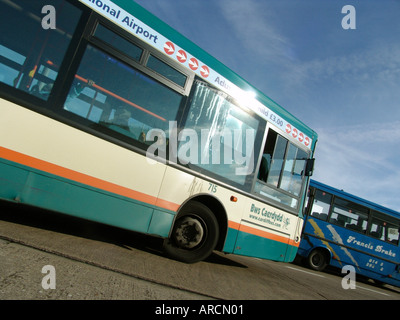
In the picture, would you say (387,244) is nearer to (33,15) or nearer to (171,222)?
(171,222)

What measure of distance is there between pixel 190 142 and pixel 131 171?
988 mm

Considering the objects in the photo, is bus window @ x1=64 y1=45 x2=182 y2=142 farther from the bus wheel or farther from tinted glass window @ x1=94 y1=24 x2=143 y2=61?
the bus wheel

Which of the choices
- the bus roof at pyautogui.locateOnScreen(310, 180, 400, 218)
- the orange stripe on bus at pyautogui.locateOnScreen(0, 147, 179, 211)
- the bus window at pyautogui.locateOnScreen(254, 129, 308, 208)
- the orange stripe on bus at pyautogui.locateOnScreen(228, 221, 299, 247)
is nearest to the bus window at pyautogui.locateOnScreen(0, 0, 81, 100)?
the orange stripe on bus at pyautogui.locateOnScreen(0, 147, 179, 211)

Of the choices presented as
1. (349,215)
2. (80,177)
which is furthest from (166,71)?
(349,215)

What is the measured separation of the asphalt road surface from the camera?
205 cm

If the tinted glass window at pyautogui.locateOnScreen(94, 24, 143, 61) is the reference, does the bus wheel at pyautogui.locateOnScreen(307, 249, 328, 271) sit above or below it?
below

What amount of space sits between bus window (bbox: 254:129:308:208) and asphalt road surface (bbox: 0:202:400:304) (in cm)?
169

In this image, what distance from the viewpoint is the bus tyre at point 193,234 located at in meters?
4.03

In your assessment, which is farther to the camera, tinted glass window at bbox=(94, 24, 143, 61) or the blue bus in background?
the blue bus in background

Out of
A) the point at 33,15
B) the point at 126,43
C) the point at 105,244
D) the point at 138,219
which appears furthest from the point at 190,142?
the point at 33,15

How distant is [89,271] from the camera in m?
2.52

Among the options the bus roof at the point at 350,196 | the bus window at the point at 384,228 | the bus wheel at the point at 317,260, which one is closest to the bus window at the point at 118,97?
the bus roof at the point at 350,196

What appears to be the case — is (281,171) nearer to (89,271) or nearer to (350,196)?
(89,271)

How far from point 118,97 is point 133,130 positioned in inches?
18.1
